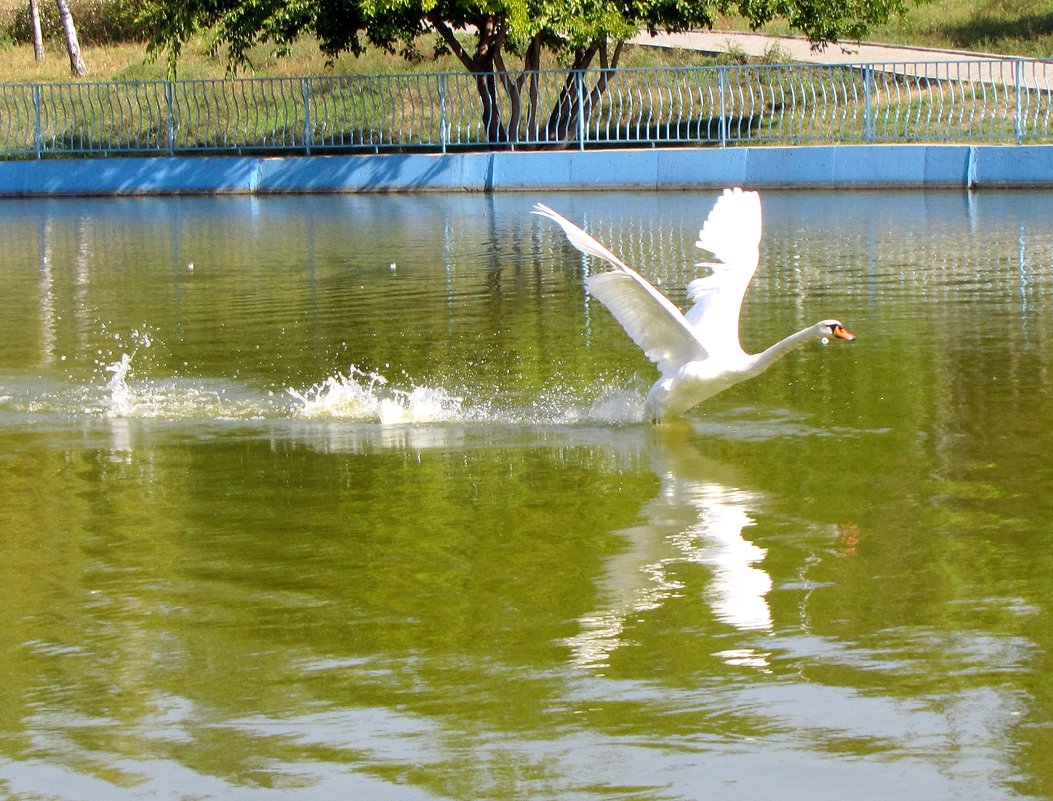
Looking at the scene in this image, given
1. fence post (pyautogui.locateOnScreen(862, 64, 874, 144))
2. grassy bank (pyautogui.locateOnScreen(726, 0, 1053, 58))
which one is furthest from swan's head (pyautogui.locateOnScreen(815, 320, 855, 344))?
grassy bank (pyautogui.locateOnScreen(726, 0, 1053, 58))

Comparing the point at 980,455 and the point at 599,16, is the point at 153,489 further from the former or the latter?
the point at 599,16

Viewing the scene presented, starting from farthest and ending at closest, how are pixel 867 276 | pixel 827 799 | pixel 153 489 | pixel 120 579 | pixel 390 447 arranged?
1. pixel 867 276
2. pixel 390 447
3. pixel 153 489
4. pixel 120 579
5. pixel 827 799

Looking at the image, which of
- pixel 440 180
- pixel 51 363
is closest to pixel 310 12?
pixel 440 180

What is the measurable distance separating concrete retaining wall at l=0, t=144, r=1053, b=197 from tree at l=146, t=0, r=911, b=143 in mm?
1168

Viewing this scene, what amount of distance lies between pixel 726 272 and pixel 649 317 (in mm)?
1074

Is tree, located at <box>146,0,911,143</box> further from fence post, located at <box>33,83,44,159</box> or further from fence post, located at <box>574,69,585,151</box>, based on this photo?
fence post, located at <box>33,83,44,159</box>

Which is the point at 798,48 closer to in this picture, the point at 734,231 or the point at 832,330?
the point at 734,231

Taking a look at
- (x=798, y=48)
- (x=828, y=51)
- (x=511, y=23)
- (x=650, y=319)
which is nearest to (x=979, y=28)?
(x=828, y=51)

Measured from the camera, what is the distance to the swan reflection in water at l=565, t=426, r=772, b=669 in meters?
5.97

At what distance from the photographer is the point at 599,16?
27.3 metres

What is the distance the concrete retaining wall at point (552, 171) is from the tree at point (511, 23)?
1168mm

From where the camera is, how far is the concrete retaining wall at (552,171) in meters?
23.5

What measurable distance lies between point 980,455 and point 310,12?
21671 mm

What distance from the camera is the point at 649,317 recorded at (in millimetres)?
9117
